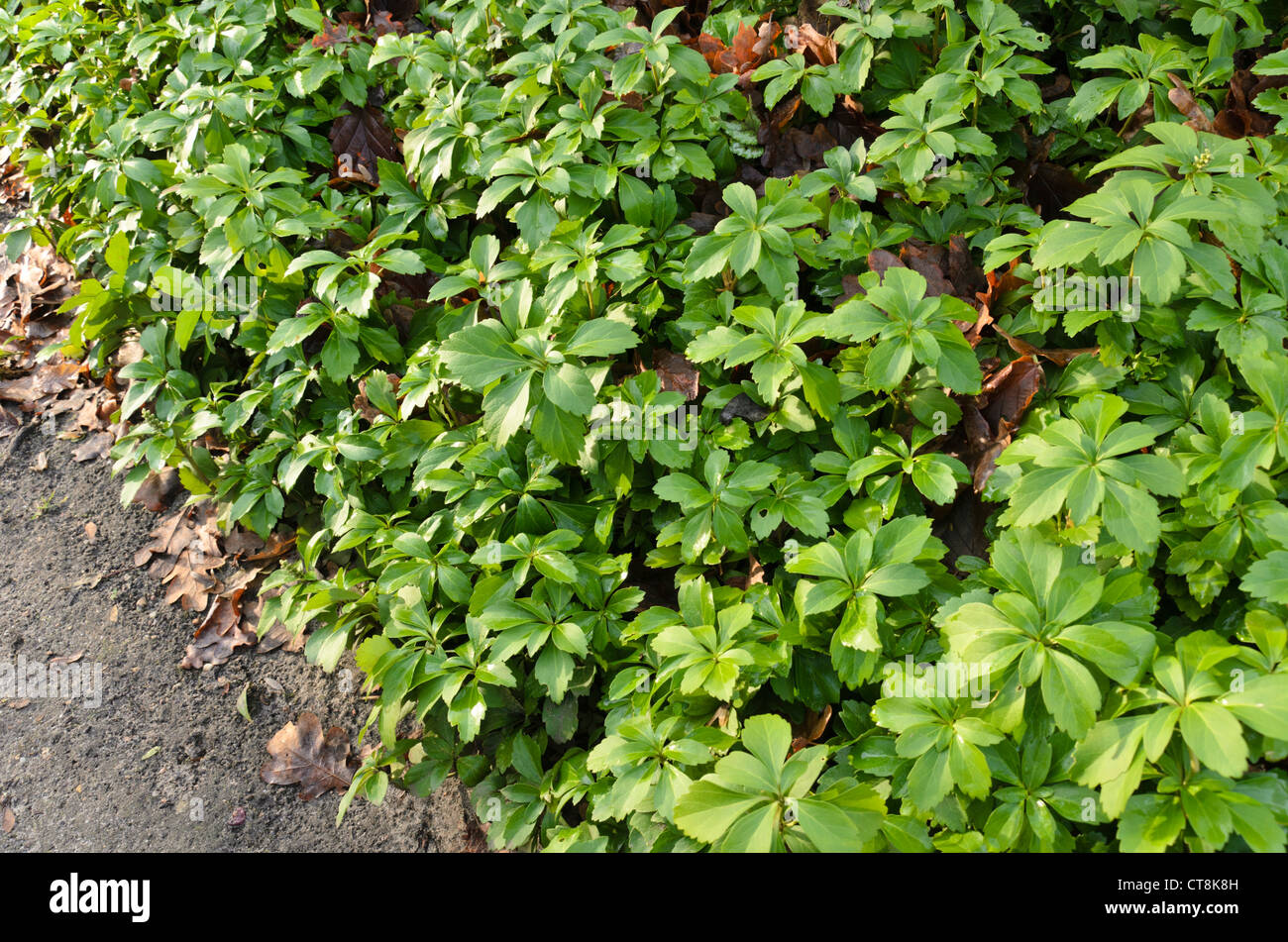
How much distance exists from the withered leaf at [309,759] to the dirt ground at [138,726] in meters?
0.04

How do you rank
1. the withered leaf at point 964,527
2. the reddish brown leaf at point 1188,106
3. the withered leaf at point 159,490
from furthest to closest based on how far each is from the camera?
the withered leaf at point 159,490
the reddish brown leaf at point 1188,106
the withered leaf at point 964,527

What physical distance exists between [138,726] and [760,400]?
235cm

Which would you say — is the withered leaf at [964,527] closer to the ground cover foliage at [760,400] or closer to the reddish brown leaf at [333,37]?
the ground cover foliage at [760,400]

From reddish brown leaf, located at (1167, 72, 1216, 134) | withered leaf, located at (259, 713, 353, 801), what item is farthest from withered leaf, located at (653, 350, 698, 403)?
reddish brown leaf, located at (1167, 72, 1216, 134)

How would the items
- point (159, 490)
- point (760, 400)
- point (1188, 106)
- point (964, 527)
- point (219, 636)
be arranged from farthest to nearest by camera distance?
Answer: point (159, 490)
point (219, 636)
point (1188, 106)
point (760, 400)
point (964, 527)

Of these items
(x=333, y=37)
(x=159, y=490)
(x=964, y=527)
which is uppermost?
(x=333, y=37)

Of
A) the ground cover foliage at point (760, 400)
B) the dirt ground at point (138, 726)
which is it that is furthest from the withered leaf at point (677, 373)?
the dirt ground at point (138, 726)

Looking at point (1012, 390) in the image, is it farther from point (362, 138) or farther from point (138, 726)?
→ point (138, 726)

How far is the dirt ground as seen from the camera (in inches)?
105

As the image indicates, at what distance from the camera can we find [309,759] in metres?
2.75

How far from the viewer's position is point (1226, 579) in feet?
6.23

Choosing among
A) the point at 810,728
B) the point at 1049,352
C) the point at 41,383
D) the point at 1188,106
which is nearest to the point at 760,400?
the point at 1049,352

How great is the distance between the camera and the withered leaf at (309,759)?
2.72 m
